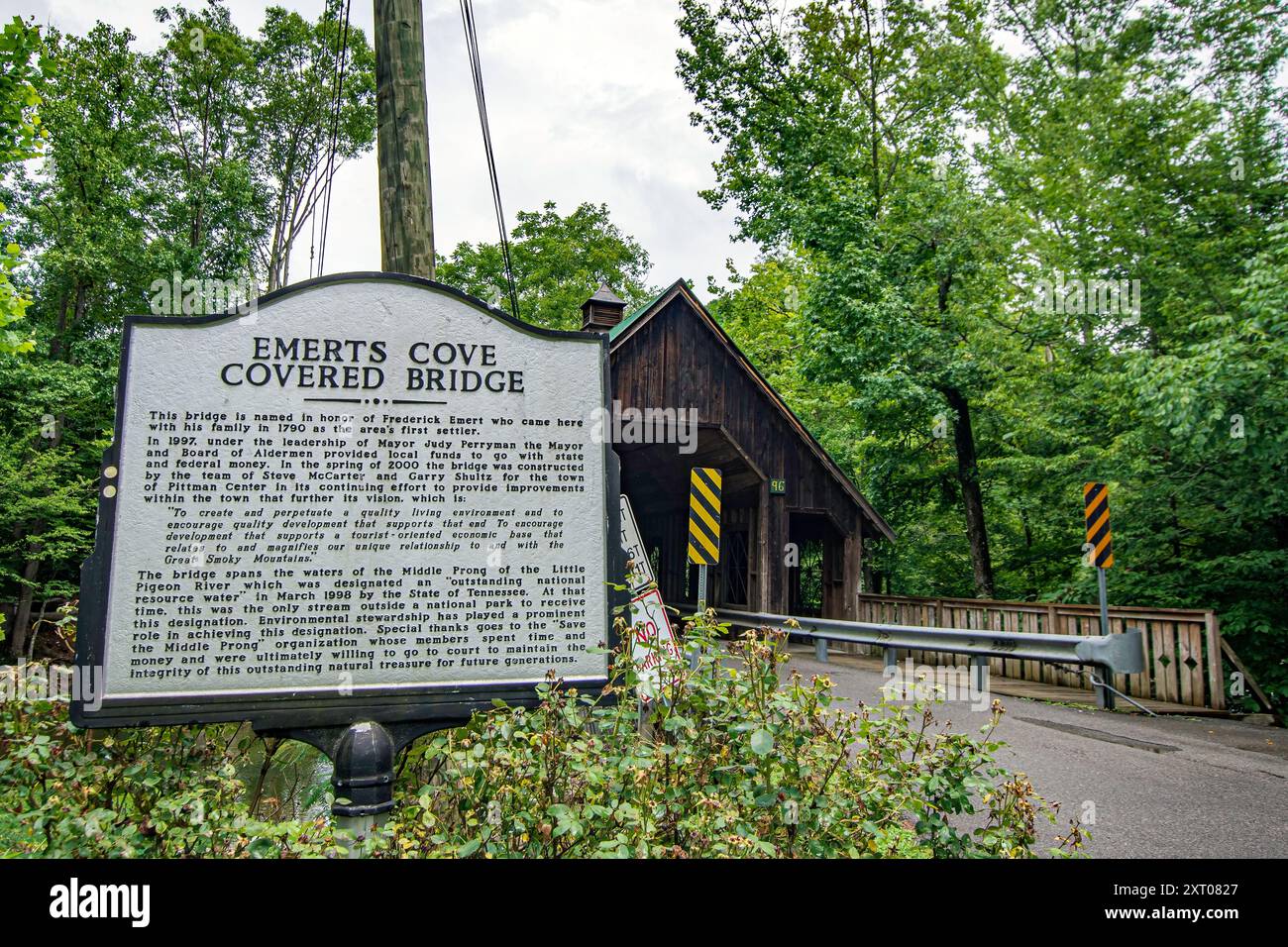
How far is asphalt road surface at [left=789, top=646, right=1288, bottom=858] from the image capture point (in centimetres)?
509

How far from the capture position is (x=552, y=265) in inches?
1646

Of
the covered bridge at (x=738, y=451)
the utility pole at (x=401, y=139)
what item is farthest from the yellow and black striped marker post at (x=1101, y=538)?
the utility pole at (x=401, y=139)

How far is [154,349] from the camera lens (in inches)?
161

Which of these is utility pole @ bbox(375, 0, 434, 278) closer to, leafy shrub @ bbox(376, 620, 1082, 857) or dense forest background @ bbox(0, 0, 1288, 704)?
leafy shrub @ bbox(376, 620, 1082, 857)

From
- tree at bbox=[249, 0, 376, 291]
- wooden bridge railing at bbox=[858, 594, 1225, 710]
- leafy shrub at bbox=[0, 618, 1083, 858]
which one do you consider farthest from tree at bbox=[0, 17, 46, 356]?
tree at bbox=[249, 0, 376, 291]

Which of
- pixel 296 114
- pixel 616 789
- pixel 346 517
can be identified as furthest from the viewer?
pixel 296 114

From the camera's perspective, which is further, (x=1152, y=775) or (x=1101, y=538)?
(x=1101, y=538)

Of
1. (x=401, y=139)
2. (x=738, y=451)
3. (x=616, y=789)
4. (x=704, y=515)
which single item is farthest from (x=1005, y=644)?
(x=401, y=139)

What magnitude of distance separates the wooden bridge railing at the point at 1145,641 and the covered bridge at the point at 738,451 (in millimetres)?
3509

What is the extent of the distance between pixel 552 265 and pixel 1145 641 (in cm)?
3606

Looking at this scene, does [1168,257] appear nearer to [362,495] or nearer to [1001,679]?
[1001,679]

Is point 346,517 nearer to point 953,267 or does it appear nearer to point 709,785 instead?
point 709,785

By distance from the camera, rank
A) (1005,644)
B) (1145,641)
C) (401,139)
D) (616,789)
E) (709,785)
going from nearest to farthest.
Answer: (616,789)
(709,785)
(401,139)
(1145,641)
(1005,644)
